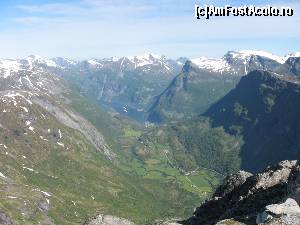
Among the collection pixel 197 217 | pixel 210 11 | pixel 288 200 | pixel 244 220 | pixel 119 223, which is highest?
pixel 210 11

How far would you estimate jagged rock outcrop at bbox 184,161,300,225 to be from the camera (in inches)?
2110

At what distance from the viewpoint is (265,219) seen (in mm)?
53719

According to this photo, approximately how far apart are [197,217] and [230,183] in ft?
35.7

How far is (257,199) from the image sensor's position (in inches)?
3100

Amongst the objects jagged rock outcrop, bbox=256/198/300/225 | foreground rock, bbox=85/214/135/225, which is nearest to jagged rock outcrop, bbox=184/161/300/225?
jagged rock outcrop, bbox=256/198/300/225

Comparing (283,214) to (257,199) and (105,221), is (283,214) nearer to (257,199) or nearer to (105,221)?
(257,199)

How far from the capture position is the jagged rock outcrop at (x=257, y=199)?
2110 inches

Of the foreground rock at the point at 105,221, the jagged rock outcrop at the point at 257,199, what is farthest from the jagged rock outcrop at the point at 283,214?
the foreground rock at the point at 105,221

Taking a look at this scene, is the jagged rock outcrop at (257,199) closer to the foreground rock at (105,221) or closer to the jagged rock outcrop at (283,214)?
the jagged rock outcrop at (283,214)

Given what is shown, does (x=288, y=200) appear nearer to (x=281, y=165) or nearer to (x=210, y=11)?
(x=281, y=165)

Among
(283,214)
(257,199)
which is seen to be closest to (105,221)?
(257,199)

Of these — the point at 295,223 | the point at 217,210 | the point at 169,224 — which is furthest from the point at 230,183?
the point at 295,223

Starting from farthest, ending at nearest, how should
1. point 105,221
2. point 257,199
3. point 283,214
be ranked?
point 257,199, point 105,221, point 283,214

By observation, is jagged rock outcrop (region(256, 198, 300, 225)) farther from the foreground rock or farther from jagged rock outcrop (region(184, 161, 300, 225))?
the foreground rock
